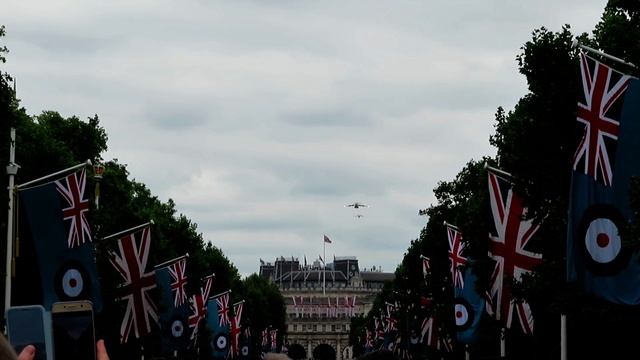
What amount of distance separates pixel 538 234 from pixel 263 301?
151 metres

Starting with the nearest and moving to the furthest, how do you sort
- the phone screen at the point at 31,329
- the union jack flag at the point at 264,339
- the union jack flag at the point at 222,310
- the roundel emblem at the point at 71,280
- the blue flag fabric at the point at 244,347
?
the phone screen at the point at 31,329, the roundel emblem at the point at 71,280, the union jack flag at the point at 222,310, the blue flag fabric at the point at 244,347, the union jack flag at the point at 264,339

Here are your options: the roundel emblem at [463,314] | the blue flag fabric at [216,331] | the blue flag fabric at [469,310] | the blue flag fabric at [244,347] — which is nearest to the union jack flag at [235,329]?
the blue flag fabric at [244,347]

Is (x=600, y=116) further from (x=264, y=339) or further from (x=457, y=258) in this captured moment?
(x=264, y=339)

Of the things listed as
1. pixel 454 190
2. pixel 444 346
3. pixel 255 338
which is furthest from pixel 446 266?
pixel 255 338

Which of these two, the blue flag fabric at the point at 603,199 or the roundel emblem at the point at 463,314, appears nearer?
the blue flag fabric at the point at 603,199

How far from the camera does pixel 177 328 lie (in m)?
67.7

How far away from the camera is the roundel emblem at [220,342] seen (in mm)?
95600

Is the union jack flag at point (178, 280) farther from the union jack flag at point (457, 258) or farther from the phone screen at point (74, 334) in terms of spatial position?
the phone screen at point (74, 334)

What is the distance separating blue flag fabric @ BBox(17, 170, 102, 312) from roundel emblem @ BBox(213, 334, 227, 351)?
5685 cm

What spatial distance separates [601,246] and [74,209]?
17.2 m

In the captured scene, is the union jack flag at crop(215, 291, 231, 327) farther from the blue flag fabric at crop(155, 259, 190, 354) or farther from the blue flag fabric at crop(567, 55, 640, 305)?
the blue flag fabric at crop(567, 55, 640, 305)

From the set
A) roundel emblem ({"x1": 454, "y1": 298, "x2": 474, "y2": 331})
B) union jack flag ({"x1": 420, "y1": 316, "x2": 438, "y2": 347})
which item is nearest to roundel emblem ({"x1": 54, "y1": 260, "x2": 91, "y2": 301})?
roundel emblem ({"x1": 454, "y1": 298, "x2": 474, "y2": 331})

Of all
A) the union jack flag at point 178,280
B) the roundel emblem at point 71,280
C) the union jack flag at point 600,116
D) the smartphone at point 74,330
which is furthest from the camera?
the union jack flag at point 178,280

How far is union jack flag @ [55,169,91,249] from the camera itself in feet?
127
